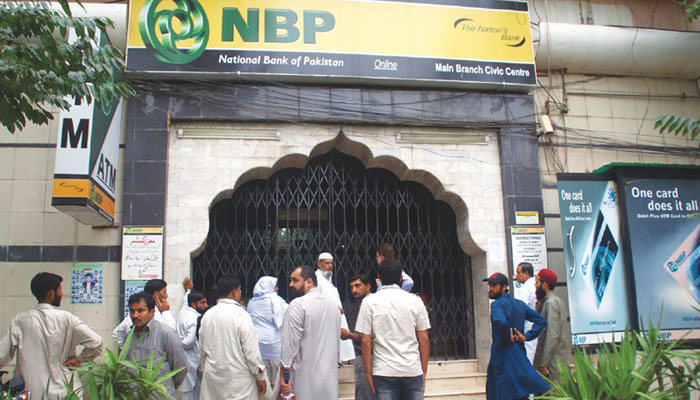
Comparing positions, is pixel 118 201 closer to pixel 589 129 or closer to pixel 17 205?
pixel 17 205

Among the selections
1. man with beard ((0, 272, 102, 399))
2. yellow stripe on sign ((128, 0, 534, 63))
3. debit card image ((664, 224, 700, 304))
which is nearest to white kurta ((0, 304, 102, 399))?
man with beard ((0, 272, 102, 399))

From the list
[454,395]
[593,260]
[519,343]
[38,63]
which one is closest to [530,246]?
[593,260]

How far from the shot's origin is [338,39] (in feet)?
23.9

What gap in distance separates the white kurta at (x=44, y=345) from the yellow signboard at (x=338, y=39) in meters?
3.87

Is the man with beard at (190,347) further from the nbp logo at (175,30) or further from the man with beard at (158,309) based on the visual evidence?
the nbp logo at (175,30)

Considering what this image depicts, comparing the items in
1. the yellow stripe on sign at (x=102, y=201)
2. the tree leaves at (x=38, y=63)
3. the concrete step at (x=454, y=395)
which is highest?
the tree leaves at (x=38, y=63)

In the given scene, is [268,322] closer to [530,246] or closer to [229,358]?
[229,358]

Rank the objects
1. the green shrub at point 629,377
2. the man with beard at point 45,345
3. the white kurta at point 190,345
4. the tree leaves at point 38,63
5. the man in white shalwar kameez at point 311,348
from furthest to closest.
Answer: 1. the white kurta at point 190,345
2. the man in white shalwar kameez at point 311,348
3. the tree leaves at point 38,63
4. the man with beard at point 45,345
5. the green shrub at point 629,377

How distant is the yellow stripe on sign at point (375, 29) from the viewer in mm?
7105

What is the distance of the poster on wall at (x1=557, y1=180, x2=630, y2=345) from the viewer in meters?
6.80

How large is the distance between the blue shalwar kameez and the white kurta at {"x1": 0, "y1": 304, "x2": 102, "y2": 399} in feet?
10.5

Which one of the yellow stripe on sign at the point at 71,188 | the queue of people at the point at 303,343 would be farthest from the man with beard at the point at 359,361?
the yellow stripe on sign at the point at 71,188

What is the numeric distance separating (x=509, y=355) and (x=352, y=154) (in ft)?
13.2

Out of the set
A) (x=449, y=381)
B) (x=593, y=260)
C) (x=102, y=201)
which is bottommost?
(x=449, y=381)
